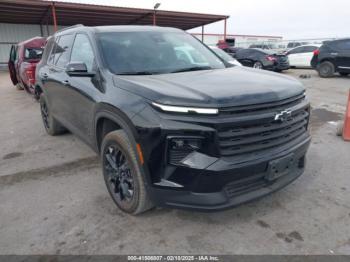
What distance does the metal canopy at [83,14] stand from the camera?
17.3 m

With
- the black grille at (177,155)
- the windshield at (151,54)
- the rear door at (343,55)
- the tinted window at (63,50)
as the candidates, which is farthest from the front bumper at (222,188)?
the rear door at (343,55)

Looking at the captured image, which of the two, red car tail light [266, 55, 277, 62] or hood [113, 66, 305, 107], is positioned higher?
hood [113, 66, 305, 107]

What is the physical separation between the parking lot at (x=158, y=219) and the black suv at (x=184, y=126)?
1.02 feet

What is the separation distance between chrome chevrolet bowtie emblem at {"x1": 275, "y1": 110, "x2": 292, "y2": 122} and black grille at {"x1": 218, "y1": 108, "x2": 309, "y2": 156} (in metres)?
0.03

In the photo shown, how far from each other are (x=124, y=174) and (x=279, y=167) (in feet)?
4.74

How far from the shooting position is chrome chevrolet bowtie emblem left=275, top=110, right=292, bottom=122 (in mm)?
2385

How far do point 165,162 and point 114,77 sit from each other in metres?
1.13

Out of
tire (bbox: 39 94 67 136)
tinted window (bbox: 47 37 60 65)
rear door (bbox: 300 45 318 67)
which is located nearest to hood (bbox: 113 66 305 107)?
tinted window (bbox: 47 37 60 65)

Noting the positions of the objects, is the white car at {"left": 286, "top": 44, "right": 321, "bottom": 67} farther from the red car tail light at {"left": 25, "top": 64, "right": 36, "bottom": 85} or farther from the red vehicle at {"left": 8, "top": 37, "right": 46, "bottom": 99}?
the red car tail light at {"left": 25, "top": 64, "right": 36, "bottom": 85}

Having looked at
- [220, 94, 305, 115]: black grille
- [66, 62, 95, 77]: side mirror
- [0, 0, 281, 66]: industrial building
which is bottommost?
[220, 94, 305, 115]: black grille

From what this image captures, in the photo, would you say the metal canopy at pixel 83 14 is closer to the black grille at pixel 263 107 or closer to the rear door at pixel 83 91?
the rear door at pixel 83 91

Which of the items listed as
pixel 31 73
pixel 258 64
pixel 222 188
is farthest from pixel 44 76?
pixel 258 64

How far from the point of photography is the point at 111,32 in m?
3.48

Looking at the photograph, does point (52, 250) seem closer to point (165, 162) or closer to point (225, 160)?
point (165, 162)
